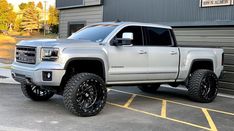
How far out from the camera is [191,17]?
14461 mm

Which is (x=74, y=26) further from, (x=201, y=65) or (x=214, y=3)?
(x=201, y=65)

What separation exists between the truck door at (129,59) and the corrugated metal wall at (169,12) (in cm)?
412

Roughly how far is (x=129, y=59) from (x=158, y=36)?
1500 millimetres

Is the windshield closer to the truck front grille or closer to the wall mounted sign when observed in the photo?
the truck front grille

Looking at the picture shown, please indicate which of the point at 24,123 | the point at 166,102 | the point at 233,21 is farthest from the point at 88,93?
the point at 233,21

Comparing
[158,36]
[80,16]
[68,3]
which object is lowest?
[158,36]

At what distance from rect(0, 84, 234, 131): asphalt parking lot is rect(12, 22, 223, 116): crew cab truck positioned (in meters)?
0.39

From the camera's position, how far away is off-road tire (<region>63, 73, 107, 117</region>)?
8.48m

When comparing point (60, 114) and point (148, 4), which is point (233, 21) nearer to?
point (148, 4)

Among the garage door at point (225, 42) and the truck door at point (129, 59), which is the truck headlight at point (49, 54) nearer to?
the truck door at point (129, 59)

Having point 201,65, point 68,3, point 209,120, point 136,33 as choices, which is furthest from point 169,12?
point 68,3

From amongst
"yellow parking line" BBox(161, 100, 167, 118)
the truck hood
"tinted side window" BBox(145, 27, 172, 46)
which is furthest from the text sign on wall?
the truck hood

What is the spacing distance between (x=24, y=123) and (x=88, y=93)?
156 centimetres

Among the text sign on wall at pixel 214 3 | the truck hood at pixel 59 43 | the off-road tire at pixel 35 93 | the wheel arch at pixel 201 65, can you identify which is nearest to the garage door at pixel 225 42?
the text sign on wall at pixel 214 3
